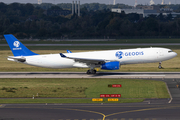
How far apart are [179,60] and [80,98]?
45.2 metres

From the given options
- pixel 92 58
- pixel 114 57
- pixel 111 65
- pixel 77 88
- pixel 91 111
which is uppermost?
pixel 114 57

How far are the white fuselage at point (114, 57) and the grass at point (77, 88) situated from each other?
18.7 feet

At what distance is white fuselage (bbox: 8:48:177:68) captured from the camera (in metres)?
50.2

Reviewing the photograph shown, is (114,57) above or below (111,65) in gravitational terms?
above

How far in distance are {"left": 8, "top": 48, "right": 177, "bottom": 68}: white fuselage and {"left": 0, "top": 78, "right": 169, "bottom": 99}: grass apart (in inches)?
224

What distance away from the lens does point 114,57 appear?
50.4 metres

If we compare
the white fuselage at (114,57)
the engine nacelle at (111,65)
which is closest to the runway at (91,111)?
the engine nacelle at (111,65)

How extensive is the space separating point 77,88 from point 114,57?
1379 centimetres

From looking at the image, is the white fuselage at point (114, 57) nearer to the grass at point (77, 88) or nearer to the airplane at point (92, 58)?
the airplane at point (92, 58)

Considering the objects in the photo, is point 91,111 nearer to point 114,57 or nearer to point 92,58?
point 114,57

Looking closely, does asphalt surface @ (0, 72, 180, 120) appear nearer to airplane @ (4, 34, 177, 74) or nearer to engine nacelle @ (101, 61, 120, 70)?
engine nacelle @ (101, 61, 120, 70)

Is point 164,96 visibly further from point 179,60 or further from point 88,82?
point 179,60

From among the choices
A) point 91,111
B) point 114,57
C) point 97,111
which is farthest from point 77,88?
point 114,57

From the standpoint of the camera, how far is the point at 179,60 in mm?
71312
